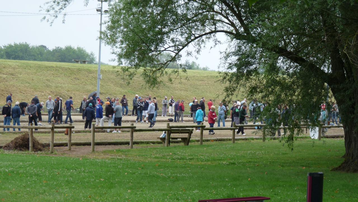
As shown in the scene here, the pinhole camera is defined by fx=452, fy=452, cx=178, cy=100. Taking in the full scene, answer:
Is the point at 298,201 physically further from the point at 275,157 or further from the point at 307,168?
the point at 275,157

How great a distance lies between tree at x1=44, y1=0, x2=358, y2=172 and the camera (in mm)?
10875

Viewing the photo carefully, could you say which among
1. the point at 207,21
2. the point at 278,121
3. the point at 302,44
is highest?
the point at 207,21

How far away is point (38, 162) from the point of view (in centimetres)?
1397

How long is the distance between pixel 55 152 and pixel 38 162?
4382 mm

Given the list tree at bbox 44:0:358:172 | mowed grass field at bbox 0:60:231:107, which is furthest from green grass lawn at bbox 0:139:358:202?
mowed grass field at bbox 0:60:231:107

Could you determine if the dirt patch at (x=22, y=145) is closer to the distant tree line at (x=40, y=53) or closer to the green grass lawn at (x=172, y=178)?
the green grass lawn at (x=172, y=178)

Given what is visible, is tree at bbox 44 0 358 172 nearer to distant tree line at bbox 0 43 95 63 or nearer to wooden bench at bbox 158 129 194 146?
wooden bench at bbox 158 129 194 146

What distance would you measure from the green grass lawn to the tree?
1968 mm

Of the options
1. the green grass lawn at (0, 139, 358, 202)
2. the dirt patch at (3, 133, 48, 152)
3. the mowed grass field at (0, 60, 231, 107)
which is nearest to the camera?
the green grass lawn at (0, 139, 358, 202)

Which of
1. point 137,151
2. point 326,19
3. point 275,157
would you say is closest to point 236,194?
point 326,19

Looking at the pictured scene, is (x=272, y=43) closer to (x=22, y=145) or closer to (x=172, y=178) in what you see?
(x=172, y=178)

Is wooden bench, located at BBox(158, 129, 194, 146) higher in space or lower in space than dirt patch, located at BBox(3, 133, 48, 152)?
higher

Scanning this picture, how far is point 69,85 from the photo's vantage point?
56.7 metres

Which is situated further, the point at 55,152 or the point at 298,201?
the point at 55,152
